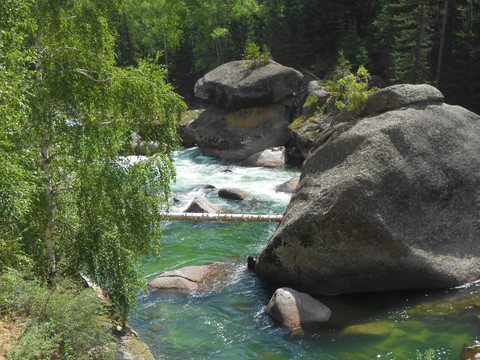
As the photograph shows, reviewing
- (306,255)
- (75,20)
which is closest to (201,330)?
(306,255)

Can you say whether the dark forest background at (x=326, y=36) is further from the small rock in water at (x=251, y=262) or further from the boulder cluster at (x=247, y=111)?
the small rock in water at (x=251, y=262)

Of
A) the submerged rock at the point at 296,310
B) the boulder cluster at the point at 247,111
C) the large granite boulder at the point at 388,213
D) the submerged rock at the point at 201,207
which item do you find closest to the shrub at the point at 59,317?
the submerged rock at the point at 296,310

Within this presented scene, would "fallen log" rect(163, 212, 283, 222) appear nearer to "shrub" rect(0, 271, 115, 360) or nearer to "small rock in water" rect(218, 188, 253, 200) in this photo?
"small rock in water" rect(218, 188, 253, 200)

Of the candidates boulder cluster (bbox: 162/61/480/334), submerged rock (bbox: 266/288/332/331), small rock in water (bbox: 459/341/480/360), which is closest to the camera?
small rock in water (bbox: 459/341/480/360)

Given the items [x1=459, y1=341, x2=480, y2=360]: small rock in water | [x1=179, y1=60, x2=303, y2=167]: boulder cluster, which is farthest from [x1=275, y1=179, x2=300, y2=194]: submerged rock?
[x1=459, y1=341, x2=480, y2=360]: small rock in water

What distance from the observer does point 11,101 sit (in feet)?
20.0

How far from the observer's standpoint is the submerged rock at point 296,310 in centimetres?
1076

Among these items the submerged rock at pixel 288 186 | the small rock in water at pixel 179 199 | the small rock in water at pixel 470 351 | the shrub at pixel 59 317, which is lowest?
the small rock in water at pixel 179 199

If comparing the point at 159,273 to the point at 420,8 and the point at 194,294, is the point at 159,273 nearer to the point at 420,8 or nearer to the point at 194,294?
the point at 194,294

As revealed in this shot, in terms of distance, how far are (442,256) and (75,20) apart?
10524 millimetres

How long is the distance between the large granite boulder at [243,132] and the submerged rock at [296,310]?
64.2 ft

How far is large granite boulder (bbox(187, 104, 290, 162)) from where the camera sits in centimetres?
3059

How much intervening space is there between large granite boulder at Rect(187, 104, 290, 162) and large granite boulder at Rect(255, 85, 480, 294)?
58.3 ft

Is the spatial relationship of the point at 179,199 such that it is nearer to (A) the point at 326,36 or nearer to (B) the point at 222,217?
(B) the point at 222,217
